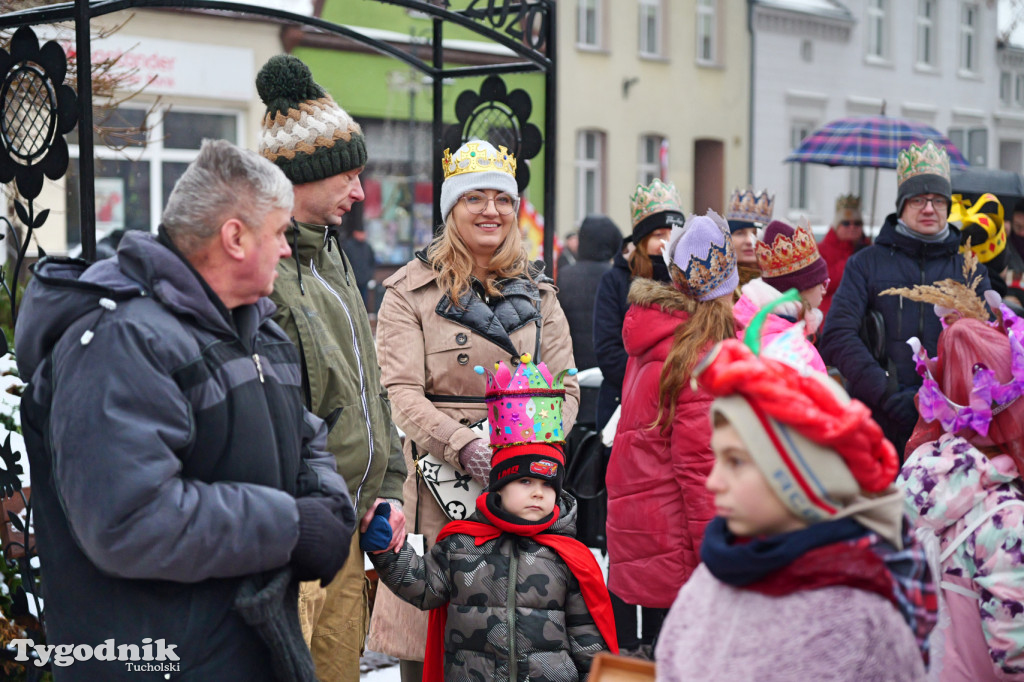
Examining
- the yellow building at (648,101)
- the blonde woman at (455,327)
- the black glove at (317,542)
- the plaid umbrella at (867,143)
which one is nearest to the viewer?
the black glove at (317,542)

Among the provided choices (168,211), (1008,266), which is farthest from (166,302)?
(1008,266)

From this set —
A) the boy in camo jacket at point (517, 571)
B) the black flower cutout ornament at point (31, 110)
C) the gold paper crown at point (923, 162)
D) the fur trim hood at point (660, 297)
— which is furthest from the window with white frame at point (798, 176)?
the boy in camo jacket at point (517, 571)

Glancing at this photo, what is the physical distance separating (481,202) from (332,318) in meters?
0.95

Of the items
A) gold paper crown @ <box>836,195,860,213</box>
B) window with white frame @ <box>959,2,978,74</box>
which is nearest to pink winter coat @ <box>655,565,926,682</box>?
gold paper crown @ <box>836,195,860,213</box>

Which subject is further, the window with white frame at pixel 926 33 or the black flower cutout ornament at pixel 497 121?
the window with white frame at pixel 926 33

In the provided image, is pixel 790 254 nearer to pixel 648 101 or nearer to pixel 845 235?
pixel 845 235

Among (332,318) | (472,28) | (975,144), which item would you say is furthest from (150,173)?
(332,318)

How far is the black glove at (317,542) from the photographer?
2449mm

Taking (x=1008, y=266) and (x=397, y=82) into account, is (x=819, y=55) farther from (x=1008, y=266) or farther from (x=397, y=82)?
(x=1008, y=266)

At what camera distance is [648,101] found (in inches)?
919

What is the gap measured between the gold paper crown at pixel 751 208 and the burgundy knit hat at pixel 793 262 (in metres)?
1.42

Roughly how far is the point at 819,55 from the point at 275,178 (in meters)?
25.1

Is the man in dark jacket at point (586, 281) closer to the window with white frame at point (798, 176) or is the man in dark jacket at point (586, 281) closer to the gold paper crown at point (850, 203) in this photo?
the gold paper crown at point (850, 203)

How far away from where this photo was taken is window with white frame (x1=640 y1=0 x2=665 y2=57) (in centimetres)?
2344
